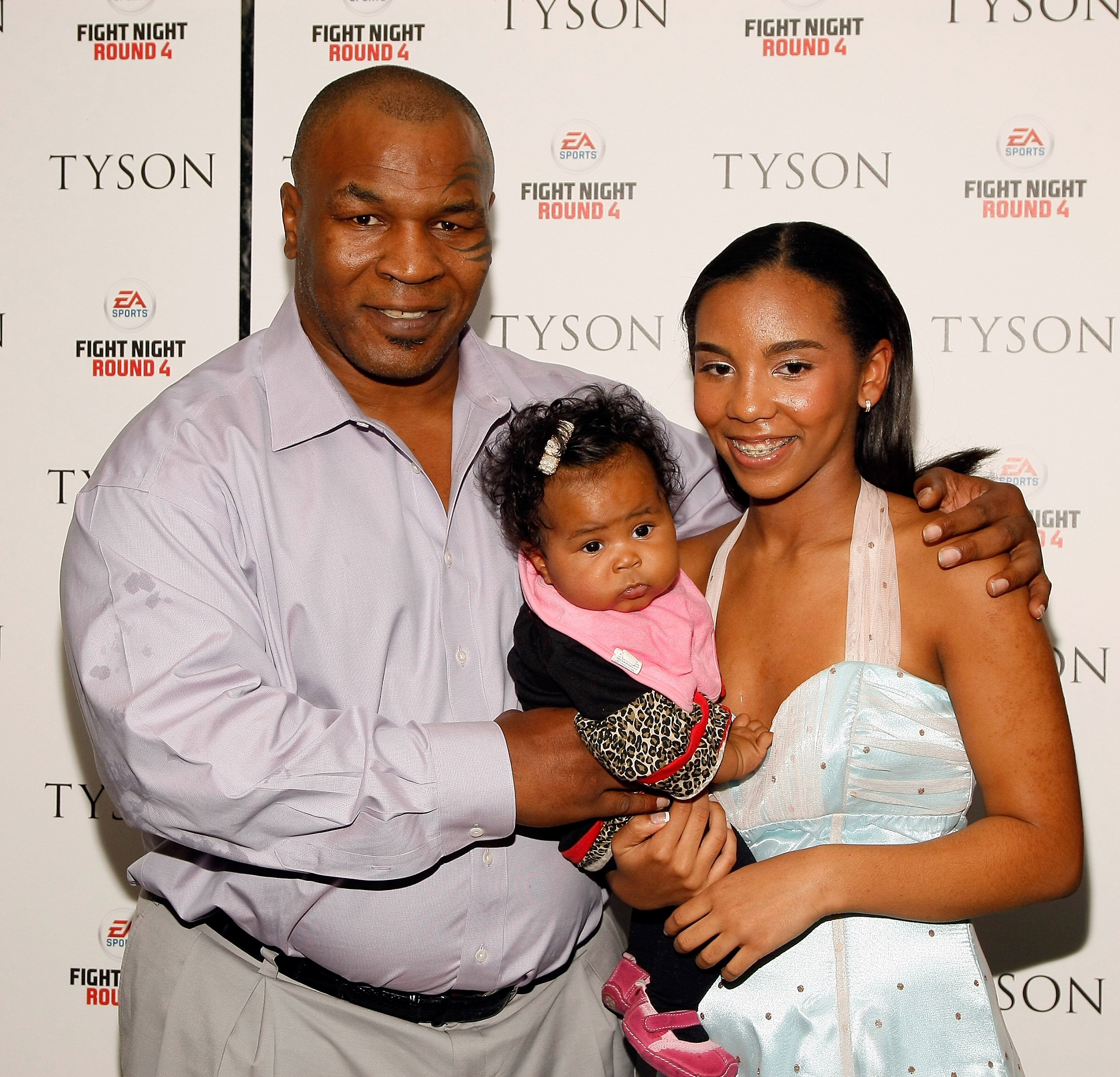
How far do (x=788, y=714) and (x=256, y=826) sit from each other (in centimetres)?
86

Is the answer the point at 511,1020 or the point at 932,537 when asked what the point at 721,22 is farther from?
the point at 511,1020

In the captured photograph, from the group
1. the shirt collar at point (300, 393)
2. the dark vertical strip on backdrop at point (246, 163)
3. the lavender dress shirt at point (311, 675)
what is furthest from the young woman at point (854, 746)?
the dark vertical strip on backdrop at point (246, 163)

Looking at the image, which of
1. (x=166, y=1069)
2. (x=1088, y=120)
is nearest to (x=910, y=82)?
(x=1088, y=120)

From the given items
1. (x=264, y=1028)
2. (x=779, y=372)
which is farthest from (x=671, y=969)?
(x=779, y=372)

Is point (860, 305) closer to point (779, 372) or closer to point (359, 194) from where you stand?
point (779, 372)

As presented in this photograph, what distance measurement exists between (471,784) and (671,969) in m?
0.52

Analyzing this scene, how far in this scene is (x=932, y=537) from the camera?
1707 millimetres

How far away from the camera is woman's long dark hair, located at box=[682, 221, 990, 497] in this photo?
5.85 ft

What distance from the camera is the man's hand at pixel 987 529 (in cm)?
167

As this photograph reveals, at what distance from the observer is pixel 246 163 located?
9.39 feet

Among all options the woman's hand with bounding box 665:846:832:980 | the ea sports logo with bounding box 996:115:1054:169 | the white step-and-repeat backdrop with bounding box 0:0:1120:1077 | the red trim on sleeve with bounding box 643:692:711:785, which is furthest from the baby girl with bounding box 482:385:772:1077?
the ea sports logo with bounding box 996:115:1054:169

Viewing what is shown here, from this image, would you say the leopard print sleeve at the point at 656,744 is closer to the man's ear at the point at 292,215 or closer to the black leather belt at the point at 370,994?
the black leather belt at the point at 370,994

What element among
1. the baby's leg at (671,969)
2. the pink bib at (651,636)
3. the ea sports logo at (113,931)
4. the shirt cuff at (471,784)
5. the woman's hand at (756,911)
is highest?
the pink bib at (651,636)

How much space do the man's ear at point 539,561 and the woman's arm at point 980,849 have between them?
22.9 inches
